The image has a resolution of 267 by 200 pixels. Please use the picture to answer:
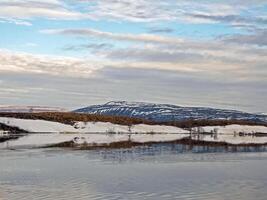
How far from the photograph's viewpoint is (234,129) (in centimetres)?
11450

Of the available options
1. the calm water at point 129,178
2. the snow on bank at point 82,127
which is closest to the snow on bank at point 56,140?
the calm water at point 129,178

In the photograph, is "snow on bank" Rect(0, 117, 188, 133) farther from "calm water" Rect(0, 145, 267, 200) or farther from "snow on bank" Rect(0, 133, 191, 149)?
"calm water" Rect(0, 145, 267, 200)

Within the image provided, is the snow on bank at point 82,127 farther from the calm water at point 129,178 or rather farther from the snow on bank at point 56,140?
the calm water at point 129,178

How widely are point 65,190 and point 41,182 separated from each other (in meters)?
2.40

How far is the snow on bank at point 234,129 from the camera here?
367ft

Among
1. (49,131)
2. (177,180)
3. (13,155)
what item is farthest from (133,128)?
(177,180)

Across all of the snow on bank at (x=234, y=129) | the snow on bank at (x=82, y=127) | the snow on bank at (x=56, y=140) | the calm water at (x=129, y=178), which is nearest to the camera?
the calm water at (x=129, y=178)

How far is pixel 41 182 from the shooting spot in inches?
800

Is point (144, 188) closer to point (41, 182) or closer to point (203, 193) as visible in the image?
point (203, 193)

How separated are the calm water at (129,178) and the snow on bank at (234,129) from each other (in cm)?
8113

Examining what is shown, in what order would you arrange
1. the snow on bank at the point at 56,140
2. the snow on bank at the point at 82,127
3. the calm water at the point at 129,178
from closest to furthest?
the calm water at the point at 129,178, the snow on bank at the point at 56,140, the snow on bank at the point at 82,127

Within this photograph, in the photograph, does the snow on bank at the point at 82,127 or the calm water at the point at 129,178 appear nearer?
the calm water at the point at 129,178

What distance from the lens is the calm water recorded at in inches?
685

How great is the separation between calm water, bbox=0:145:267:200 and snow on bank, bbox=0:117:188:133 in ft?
177
